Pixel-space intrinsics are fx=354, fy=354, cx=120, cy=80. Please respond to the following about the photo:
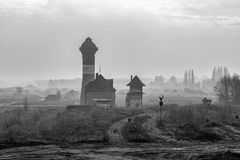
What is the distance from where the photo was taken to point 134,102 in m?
60.8

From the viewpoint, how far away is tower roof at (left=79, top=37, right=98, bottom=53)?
63.6 m

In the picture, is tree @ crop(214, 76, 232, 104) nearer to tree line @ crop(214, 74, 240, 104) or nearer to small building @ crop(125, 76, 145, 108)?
tree line @ crop(214, 74, 240, 104)

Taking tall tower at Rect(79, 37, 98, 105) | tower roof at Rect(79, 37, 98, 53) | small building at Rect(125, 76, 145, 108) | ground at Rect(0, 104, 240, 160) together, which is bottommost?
ground at Rect(0, 104, 240, 160)

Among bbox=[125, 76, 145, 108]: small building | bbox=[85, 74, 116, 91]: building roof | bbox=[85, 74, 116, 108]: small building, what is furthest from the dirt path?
bbox=[125, 76, 145, 108]: small building

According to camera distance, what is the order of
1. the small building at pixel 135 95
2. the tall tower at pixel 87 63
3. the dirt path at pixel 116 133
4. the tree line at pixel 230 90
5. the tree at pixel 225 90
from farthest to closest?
1. the tree at pixel 225 90
2. the tree line at pixel 230 90
3. the tall tower at pixel 87 63
4. the small building at pixel 135 95
5. the dirt path at pixel 116 133

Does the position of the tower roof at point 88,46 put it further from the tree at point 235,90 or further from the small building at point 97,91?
the tree at point 235,90

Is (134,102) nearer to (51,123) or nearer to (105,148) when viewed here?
(51,123)

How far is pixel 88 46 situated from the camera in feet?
210

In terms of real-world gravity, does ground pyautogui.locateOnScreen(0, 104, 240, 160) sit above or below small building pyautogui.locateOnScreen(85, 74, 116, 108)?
below

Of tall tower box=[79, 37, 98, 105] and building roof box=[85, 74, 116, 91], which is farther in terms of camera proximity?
tall tower box=[79, 37, 98, 105]

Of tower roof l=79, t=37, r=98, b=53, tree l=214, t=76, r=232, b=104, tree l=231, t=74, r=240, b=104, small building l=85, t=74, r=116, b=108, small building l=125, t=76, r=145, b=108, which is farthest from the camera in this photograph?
tree l=214, t=76, r=232, b=104

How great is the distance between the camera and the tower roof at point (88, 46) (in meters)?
63.6

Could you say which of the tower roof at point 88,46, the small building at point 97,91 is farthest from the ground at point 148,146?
the tower roof at point 88,46

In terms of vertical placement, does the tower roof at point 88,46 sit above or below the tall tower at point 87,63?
above
